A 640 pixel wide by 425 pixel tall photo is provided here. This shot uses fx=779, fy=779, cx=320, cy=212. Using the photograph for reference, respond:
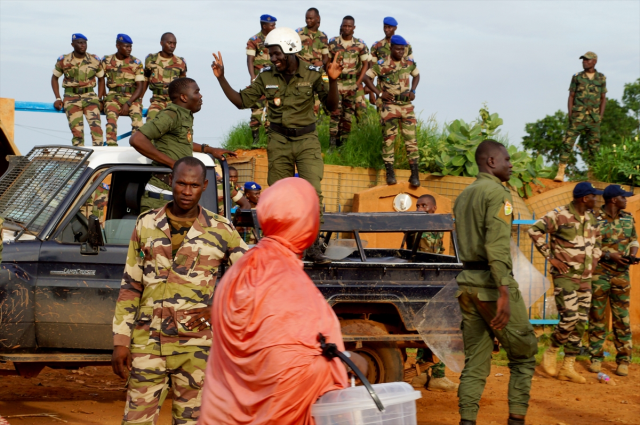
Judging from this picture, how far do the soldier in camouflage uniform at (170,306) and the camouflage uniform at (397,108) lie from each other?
26.6 feet

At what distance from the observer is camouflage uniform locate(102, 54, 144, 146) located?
1297 cm

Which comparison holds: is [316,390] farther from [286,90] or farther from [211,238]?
[286,90]

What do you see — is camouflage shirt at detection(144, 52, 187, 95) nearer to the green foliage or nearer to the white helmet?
the white helmet

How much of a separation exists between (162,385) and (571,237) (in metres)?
5.97

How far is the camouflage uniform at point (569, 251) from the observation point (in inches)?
351

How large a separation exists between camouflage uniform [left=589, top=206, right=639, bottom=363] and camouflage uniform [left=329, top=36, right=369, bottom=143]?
16.7 feet

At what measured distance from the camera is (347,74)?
526 inches

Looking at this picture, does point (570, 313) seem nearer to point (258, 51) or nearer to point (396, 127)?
point (396, 127)

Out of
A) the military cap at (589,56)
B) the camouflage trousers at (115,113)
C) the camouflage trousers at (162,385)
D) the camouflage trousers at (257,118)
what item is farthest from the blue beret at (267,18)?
the camouflage trousers at (162,385)

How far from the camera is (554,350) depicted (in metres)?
9.34

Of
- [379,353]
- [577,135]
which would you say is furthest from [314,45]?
[379,353]

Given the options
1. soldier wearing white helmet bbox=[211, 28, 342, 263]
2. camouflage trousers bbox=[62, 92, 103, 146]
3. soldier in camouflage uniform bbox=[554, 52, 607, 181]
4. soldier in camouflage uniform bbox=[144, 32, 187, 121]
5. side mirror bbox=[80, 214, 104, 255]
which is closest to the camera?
side mirror bbox=[80, 214, 104, 255]

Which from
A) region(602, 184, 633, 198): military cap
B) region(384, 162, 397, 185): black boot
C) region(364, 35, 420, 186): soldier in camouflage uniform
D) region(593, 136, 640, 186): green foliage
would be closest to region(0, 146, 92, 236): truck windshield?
region(602, 184, 633, 198): military cap

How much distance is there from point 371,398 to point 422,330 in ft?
Result: 13.4
